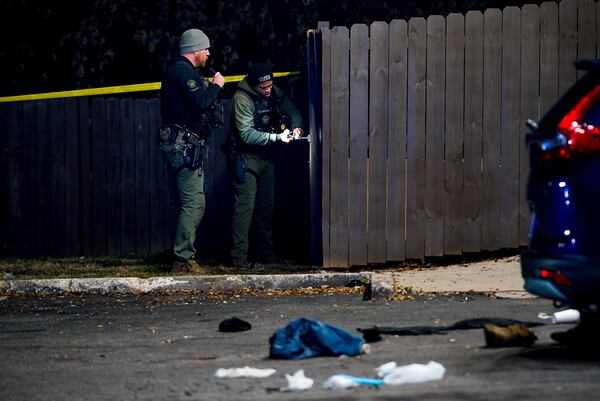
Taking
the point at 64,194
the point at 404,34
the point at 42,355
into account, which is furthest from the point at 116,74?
the point at 42,355

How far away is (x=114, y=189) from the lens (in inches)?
563

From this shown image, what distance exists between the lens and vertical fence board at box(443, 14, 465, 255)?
38.8 ft

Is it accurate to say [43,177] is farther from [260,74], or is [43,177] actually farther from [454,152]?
[454,152]

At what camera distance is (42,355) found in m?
7.82

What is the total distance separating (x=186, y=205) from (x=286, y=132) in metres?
1.21

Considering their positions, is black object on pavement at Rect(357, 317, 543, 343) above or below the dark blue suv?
below

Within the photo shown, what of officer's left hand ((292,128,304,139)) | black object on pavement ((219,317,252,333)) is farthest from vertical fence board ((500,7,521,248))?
black object on pavement ((219,317,252,333))

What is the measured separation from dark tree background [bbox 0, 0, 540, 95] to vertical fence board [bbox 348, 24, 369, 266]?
12.4 ft

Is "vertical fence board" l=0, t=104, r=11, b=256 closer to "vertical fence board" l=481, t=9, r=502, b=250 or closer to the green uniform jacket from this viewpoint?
the green uniform jacket

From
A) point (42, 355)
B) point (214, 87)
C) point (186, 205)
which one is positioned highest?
point (214, 87)

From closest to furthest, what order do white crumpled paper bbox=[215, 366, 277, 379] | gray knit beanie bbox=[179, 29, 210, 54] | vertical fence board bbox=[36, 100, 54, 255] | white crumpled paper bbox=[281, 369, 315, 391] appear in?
white crumpled paper bbox=[281, 369, 315, 391], white crumpled paper bbox=[215, 366, 277, 379], gray knit beanie bbox=[179, 29, 210, 54], vertical fence board bbox=[36, 100, 54, 255]

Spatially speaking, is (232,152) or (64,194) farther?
(64,194)

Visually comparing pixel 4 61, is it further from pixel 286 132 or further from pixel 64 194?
pixel 286 132

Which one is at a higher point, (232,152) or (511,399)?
(232,152)
